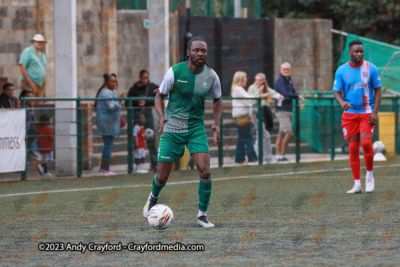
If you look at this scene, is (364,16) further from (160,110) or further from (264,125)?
(160,110)

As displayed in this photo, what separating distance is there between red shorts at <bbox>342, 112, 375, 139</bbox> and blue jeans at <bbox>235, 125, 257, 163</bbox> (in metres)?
7.32

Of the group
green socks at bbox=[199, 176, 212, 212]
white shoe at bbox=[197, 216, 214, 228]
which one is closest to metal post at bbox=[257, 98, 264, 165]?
green socks at bbox=[199, 176, 212, 212]

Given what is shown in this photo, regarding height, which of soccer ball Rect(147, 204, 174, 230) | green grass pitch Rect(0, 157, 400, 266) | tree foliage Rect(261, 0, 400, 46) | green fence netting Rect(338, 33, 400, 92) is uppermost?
tree foliage Rect(261, 0, 400, 46)

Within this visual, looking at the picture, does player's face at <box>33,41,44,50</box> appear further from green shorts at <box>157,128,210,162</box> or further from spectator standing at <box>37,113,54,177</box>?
green shorts at <box>157,128,210,162</box>

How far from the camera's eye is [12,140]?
15.9 meters

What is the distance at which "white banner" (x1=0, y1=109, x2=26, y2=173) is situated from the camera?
1567 centimetres

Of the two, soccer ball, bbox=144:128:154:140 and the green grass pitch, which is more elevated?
soccer ball, bbox=144:128:154:140

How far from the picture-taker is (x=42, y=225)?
30.8 feet

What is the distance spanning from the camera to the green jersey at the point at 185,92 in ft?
29.8

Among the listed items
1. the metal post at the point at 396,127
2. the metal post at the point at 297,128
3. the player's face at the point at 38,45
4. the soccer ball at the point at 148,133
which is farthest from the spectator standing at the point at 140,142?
the metal post at the point at 396,127

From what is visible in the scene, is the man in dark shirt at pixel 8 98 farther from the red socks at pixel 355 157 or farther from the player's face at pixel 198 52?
the player's face at pixel 198 52

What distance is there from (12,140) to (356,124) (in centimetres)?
665

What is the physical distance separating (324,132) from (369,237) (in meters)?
14.1

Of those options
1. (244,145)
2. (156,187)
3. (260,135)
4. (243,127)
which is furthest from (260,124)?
(156,187)
